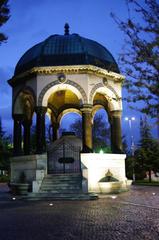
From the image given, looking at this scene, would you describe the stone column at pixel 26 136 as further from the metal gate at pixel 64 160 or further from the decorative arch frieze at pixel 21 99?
the metal gate at pixel 64 160

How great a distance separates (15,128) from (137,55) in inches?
687

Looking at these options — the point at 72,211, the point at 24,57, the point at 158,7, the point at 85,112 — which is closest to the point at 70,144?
the point at 85,112

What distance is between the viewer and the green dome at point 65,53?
23562 millimetres

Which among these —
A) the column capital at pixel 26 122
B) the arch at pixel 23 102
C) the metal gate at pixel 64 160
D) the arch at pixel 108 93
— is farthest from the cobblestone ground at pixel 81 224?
the column capital at pixel 26 122

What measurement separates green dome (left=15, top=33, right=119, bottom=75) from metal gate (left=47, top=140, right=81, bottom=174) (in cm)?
560

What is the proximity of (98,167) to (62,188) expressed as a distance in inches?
136

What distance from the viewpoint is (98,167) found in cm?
2250

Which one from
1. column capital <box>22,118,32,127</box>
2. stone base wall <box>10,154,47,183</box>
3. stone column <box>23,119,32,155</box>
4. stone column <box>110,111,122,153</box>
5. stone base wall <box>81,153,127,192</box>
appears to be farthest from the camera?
stone column <box>23,119,32,155</box>

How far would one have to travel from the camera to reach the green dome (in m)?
23.6

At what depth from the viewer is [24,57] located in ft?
85.3

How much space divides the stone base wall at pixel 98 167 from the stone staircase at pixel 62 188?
0.78m

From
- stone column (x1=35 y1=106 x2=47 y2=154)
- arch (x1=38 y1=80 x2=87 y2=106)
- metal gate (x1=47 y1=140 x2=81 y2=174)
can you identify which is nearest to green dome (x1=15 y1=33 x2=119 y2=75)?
arch (x1=38 y1=80 x2=87 y2=106)

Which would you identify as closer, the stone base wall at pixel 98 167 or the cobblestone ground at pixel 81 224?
the cobblestone ground at pixel 81 224

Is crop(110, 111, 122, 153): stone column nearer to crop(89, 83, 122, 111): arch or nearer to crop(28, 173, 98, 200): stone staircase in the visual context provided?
crop(89, 83, 122, 111): arch
